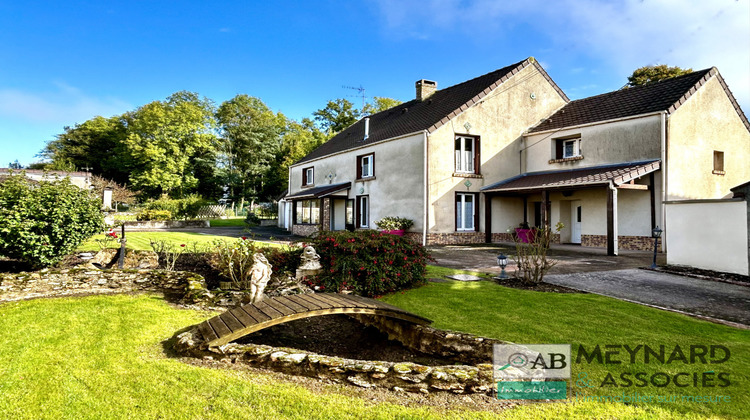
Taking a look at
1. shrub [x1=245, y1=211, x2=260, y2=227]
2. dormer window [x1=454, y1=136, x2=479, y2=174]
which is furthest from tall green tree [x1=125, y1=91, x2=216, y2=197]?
dormer window [x1=454, y1=136, x2=479, y2=174]

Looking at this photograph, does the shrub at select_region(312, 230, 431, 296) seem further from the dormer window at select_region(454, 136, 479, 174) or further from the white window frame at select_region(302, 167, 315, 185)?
the white window frame at select_region(302, 167, 315, 185)

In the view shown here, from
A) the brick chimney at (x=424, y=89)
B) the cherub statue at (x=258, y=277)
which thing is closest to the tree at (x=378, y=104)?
the brick chimney at (x=424, y=89)

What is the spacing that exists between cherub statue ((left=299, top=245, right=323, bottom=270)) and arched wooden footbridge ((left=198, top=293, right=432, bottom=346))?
2.36 meters

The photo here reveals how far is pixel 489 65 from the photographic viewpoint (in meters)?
22.3

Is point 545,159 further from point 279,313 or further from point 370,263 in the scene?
point 279,313

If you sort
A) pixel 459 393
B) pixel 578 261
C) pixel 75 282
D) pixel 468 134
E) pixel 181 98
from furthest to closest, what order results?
pixel 181 98, pixel 468 134, pixel 578 261, pixel 75 282, pixel 459 393

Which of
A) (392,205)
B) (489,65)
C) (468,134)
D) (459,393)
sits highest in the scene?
(489,65)

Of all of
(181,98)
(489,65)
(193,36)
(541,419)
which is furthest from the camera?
(181,98)

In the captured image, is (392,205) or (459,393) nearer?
(459,393)

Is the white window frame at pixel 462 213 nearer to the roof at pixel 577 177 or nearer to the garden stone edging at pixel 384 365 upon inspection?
the roof at pixel 577 177

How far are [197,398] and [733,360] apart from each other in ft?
17.6

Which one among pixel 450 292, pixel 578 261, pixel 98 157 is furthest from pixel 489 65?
pixel 98 157

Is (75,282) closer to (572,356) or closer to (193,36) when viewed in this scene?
(572,356)

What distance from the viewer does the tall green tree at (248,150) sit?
44.5 metres
